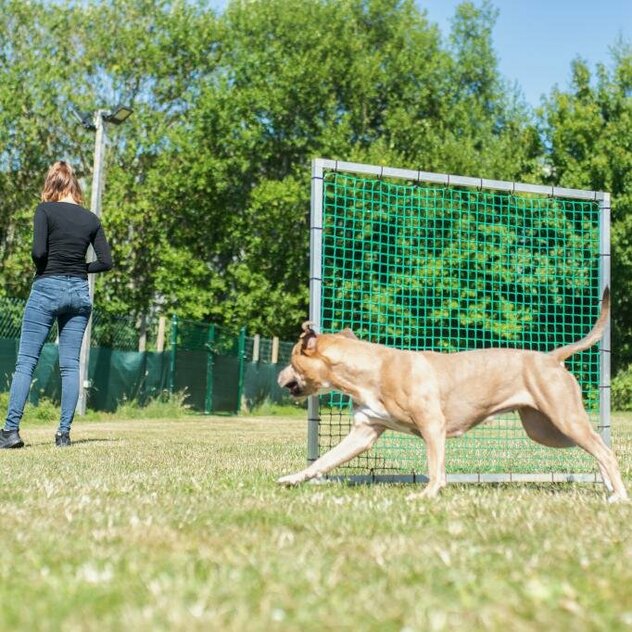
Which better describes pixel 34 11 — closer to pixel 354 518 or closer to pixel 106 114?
pixel 106 114

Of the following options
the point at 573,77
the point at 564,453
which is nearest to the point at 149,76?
the point at 573,77

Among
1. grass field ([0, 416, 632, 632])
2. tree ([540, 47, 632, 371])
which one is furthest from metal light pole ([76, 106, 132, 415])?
tree ([540, 47, 632, 371])

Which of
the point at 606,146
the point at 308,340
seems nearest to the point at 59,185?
the point at 308,340

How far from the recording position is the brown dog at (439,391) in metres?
5.29

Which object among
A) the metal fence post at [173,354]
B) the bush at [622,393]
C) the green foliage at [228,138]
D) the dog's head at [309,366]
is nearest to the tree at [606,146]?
the green foliage at [228,138]

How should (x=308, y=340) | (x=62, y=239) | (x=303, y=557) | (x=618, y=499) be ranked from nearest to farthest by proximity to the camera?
(x=303, y=557) < (x=618, y=499) < (x=308, y=340) < (x=62, y=239)

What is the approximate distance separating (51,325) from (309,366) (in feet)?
11.5

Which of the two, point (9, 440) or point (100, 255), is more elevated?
point (100, 255)

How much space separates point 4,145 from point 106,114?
460 inches

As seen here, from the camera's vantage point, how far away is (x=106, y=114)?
1697 cm

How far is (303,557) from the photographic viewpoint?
308 cm

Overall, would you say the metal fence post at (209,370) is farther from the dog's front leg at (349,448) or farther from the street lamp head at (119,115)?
the dog's front leg at (349,448)

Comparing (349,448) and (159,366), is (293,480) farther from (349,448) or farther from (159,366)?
(159,366)

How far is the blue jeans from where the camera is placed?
8.05 meters
